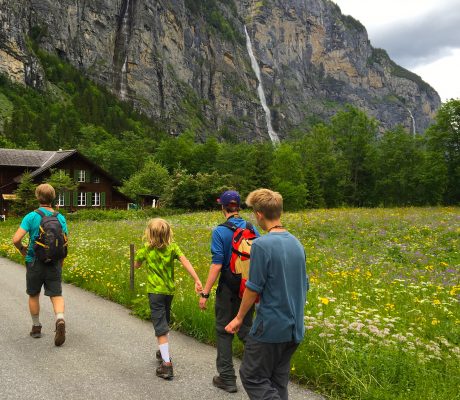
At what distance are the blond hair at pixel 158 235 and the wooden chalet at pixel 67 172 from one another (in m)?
46.8

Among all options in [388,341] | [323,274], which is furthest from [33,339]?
[323,274]

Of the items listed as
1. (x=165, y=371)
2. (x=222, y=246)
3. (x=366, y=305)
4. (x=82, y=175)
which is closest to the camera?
(x=222, y=246)

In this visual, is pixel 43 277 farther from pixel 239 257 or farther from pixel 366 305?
pixel 366 305

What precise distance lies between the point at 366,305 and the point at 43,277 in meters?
5.50

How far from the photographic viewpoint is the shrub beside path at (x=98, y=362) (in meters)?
4.76

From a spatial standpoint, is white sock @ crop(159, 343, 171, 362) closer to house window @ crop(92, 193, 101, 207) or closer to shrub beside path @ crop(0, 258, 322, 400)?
shrub beside path @ crop(0, 258, 322, 400)

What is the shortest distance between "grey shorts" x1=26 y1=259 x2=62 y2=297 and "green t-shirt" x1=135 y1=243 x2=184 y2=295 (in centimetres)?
182

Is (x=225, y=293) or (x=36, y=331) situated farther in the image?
(x=36, y=331)

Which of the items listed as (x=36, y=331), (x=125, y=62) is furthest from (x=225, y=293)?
(x=125, y=62)

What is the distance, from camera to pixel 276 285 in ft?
11.4

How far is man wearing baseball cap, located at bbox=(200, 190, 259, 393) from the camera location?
15.7 feet

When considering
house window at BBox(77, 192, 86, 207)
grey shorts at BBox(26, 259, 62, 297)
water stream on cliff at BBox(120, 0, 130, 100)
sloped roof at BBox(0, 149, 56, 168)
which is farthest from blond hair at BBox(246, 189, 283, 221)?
water stream on cliff at BBox(120, 0, 130, 100)

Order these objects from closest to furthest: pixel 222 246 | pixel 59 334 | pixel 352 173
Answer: pixel 222 246 → pixel 59 334 → pixel 352 173

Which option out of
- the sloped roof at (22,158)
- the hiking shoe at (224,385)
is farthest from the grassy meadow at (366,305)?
the sloped roof at (22,158)
